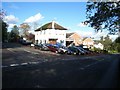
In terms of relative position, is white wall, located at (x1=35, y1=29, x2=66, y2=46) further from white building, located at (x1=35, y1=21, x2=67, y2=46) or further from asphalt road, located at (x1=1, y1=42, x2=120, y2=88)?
asphalt road, located at (x1=1, y1=42, x2=120, y2=88)

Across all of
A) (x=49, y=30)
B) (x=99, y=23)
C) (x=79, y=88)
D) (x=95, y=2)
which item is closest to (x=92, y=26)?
(x=99, y=23)

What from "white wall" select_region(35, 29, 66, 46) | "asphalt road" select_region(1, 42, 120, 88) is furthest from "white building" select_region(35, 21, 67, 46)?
"asphalt road" select_region(1, 42, 120, 88)

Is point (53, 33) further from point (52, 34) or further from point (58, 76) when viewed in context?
point (58, 76)

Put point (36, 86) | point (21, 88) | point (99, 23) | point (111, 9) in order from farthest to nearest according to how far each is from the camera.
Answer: point (99, 23) → point (111, 9) → point (36, 86) → point (21, 88)

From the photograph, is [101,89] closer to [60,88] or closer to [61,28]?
[60,88]

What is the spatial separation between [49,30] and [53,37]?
2946 mm

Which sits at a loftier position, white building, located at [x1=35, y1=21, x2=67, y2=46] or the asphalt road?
white building, located at [x1=35, y1=21, x2=67, y2=46]

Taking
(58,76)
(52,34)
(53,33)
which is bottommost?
(58,76)

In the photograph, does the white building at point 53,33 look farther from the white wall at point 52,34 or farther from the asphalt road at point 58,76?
the asphalt road at point 58,76

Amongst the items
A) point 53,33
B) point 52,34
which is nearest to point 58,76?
point 52,34

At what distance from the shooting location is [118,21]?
878 inches

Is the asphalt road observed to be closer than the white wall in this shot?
Yes

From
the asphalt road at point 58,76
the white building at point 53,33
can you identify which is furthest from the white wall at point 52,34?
the asphalt road at point 58,76

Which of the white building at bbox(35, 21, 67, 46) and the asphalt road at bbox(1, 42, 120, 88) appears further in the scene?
the white building at bbox(35, 21, 67, 46)
